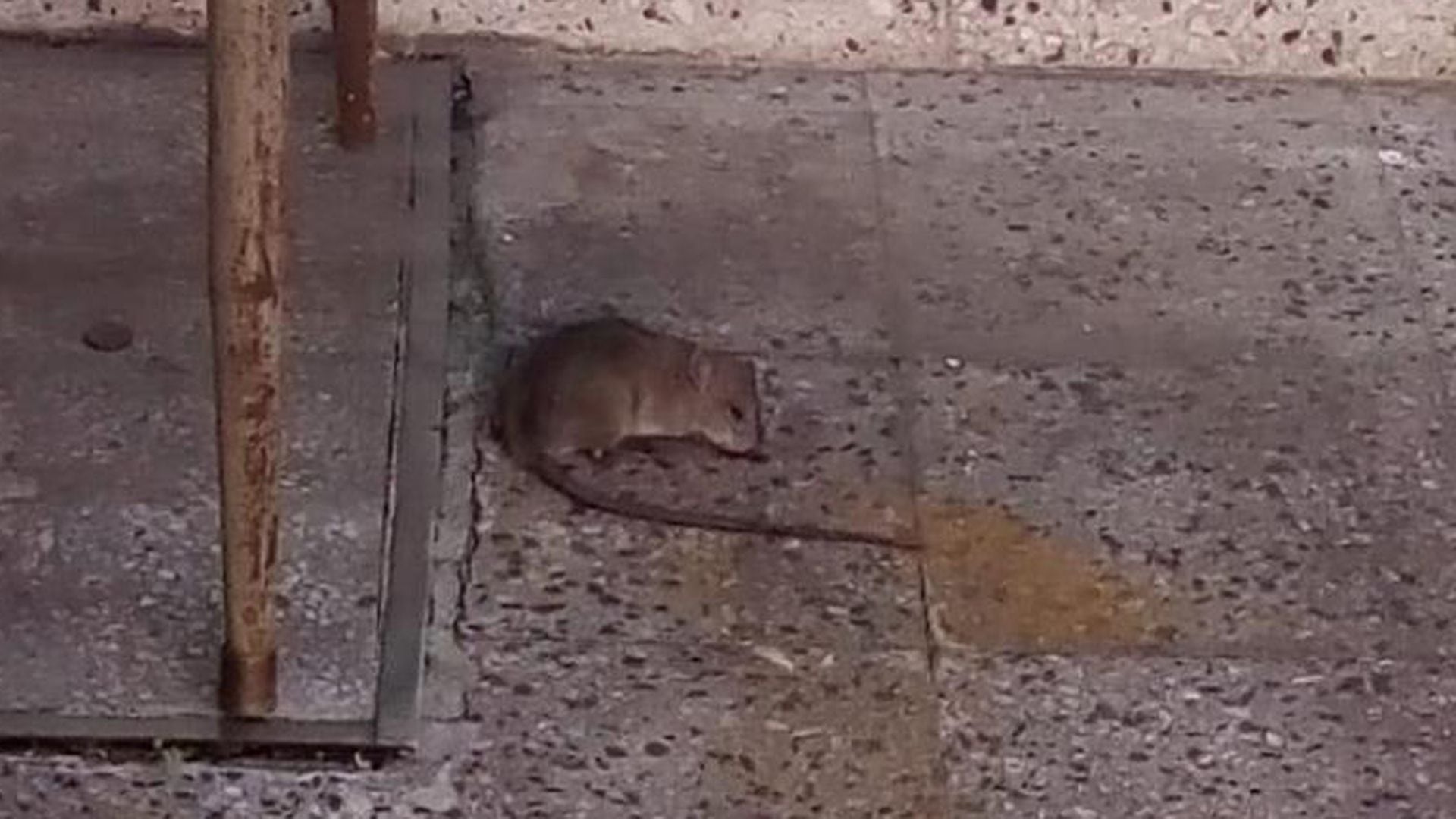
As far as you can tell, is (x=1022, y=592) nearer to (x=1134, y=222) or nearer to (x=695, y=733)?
(x=695, y=733)

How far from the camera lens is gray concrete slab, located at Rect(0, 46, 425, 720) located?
3250 millimetres

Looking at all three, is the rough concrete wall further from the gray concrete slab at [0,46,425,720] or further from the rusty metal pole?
the rusty metal pole

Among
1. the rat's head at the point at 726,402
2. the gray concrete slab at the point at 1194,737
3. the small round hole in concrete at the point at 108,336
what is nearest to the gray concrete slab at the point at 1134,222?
the rat's head at the point at 726,402

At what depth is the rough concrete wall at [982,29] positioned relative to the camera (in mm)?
4422

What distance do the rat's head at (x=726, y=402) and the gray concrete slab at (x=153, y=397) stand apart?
357 millimetres

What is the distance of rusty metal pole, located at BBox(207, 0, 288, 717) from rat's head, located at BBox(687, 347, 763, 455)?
0.68 m

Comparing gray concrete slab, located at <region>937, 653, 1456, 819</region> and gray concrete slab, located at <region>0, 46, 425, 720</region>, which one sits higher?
gray concrete slab, located at <region>0, 46, 425, 720</region>

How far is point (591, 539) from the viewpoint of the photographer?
3.50 meters

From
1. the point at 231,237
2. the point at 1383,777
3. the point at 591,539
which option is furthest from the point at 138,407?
the point at 1383,777

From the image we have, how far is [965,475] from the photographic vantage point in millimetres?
3643

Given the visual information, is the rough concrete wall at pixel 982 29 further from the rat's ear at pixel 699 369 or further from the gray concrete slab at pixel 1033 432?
the rat's ear at pixel 699 369

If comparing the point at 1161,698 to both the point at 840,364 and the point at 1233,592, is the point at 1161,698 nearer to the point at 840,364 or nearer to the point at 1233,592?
the point at 1233,592

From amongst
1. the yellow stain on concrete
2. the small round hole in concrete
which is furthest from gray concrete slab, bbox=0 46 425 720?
the yellow stain on concrete

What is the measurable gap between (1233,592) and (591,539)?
697 millimetres
